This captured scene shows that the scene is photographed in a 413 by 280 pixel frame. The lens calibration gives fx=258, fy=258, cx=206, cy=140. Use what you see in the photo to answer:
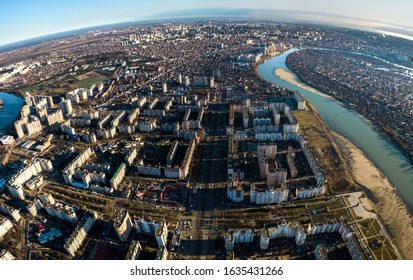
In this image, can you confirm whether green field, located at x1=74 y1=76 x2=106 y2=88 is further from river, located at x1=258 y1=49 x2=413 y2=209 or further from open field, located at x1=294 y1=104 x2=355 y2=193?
open field, located at x1=294 y1=104 x2=355 y2=193

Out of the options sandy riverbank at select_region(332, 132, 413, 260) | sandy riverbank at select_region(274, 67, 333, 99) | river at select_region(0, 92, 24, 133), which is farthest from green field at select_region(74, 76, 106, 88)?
sandy riverbank at select_region(332, 132, 413, 260)

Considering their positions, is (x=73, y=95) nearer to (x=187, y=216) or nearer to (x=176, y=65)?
(x=176, y=65)

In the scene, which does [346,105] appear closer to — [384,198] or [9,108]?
[384,198]

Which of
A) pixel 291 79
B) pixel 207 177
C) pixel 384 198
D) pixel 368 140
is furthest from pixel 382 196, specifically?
pixel 291 79

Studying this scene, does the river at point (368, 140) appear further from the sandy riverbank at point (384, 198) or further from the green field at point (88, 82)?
the green field at point (88, 82)

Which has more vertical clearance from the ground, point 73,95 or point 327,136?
point 73,95
